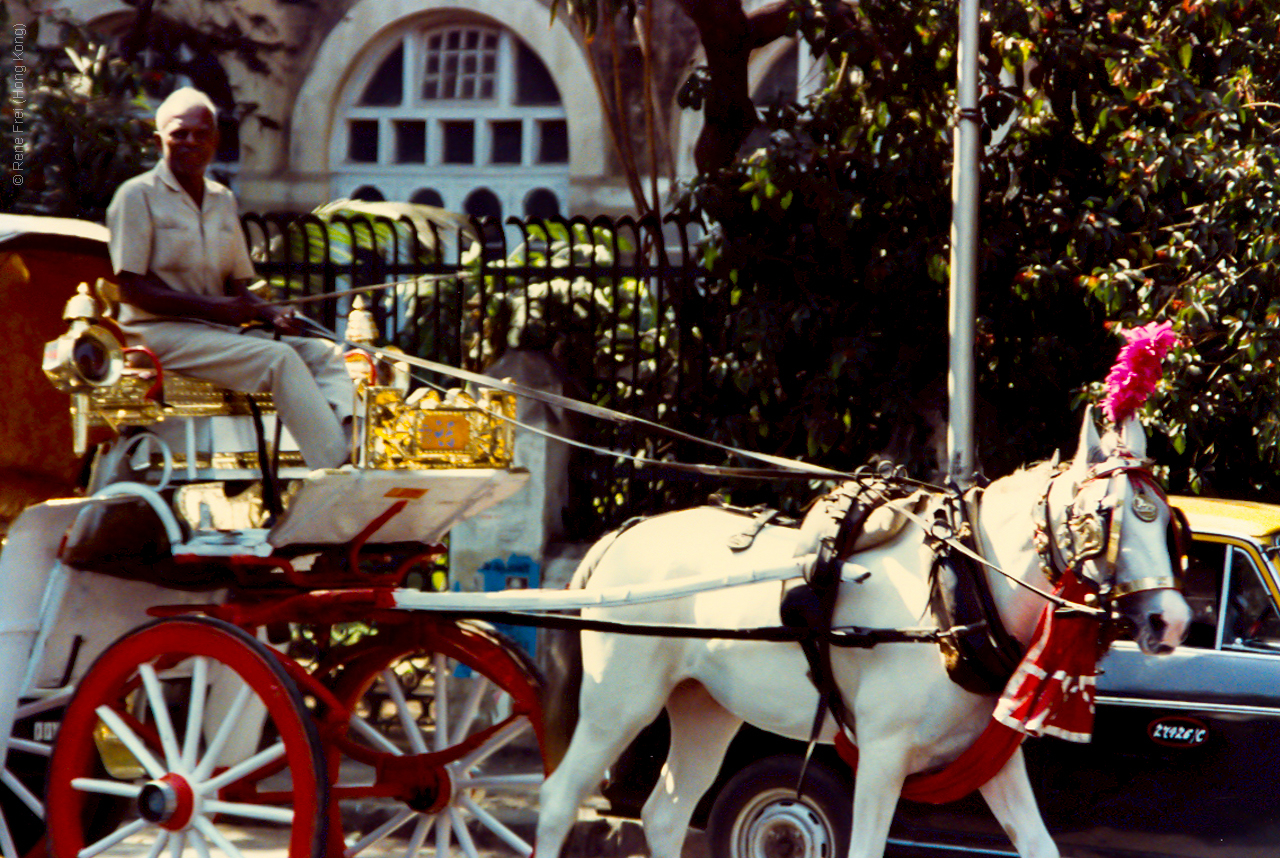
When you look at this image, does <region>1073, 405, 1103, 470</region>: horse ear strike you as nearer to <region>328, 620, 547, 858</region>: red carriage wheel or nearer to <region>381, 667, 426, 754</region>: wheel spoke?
<region>328, 620, 547, 858</region>: red carriage wheel

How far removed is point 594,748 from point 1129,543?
1818 mm

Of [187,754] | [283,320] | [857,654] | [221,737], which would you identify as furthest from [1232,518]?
[187,754]

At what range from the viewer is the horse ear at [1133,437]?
3.87 meters

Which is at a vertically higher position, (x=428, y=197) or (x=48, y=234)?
(x=428, y=197)

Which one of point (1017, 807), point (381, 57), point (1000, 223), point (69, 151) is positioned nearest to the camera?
point (1017, 807)

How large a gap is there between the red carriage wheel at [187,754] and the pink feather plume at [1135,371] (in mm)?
2466

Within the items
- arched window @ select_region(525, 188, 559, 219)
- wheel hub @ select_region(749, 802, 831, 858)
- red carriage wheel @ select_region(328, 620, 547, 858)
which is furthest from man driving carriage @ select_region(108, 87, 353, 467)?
arched window @ select_region(525, 188, 559, 219)

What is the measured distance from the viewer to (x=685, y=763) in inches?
193

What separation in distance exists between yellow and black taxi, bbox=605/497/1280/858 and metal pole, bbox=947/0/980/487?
3.88 feet

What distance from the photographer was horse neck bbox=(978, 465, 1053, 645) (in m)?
4.08

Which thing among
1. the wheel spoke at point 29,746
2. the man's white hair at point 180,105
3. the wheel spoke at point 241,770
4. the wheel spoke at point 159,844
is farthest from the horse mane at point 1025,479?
the wheel spoke at point 29,746

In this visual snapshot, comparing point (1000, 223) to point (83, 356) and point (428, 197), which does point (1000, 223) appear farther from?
point (428, 197)

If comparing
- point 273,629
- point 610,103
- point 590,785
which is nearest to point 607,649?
point 590,785

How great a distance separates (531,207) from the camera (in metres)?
13.8
